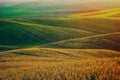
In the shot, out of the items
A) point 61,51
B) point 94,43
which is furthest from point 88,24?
point 61,51

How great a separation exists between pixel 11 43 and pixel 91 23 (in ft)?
98.9

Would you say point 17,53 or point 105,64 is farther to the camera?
point 17,53

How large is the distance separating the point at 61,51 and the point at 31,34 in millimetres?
25520

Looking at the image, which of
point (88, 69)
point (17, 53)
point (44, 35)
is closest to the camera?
point (88, 69)

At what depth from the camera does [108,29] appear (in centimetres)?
7369

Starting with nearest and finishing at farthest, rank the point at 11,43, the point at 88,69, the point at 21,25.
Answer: the point at 88,69
the point at 11,43
the point at 21,25

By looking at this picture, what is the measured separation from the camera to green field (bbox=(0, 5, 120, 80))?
20.6 metres

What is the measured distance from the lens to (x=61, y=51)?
35.4m

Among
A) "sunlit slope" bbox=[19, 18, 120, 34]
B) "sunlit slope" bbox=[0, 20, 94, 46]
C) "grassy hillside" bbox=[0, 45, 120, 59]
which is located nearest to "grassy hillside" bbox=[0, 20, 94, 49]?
"sunlit slope" bbox=[0, 20, 94, 46]

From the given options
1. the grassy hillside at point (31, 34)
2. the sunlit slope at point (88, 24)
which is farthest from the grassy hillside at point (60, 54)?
the sunlit slope at point (88, 24)

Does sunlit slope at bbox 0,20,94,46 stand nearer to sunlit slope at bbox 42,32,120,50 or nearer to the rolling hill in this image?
the rolling hill

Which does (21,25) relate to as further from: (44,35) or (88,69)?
(88,69)

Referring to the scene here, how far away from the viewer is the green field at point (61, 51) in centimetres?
2064

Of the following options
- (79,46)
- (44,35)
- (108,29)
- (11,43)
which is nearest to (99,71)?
(79,46)
